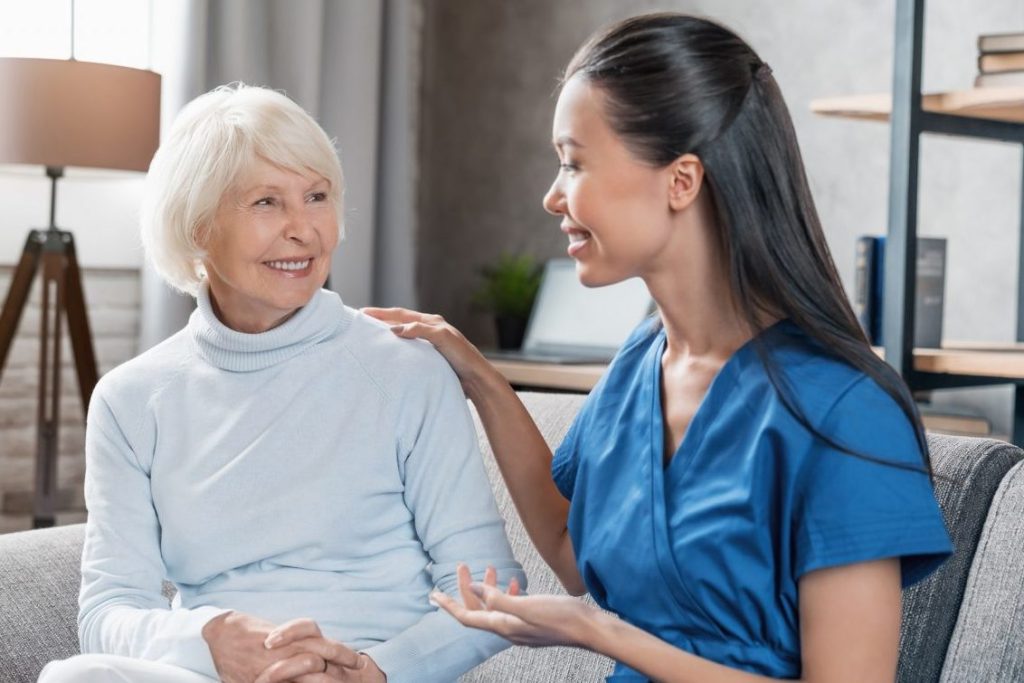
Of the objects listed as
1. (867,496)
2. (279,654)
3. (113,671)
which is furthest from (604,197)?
(113,671)

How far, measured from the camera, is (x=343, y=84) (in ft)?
12.4

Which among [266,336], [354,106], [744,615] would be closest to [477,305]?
[354,106]

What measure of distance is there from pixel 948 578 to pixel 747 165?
539 millimetres

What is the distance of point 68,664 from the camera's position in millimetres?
1357

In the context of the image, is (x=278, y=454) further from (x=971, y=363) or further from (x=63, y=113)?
(x=63, y=113)

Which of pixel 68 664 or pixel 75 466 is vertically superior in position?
pixel 68 664

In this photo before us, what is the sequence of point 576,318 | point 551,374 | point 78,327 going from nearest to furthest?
1. point 78,327
2. point 551,374
3. point 576,318

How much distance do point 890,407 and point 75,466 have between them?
2.73m

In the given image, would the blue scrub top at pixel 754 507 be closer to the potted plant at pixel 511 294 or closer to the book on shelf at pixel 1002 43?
the book on shelf at pixel 1002 43

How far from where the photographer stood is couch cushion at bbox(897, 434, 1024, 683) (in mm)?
1379

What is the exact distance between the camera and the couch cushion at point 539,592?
5.61 ft

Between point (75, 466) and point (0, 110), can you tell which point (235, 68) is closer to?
point (0, 110)

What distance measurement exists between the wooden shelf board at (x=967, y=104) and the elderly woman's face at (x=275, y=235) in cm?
122

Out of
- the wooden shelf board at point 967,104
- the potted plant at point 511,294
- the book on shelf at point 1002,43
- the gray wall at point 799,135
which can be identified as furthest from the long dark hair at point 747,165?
the potted plant at point 511,294
